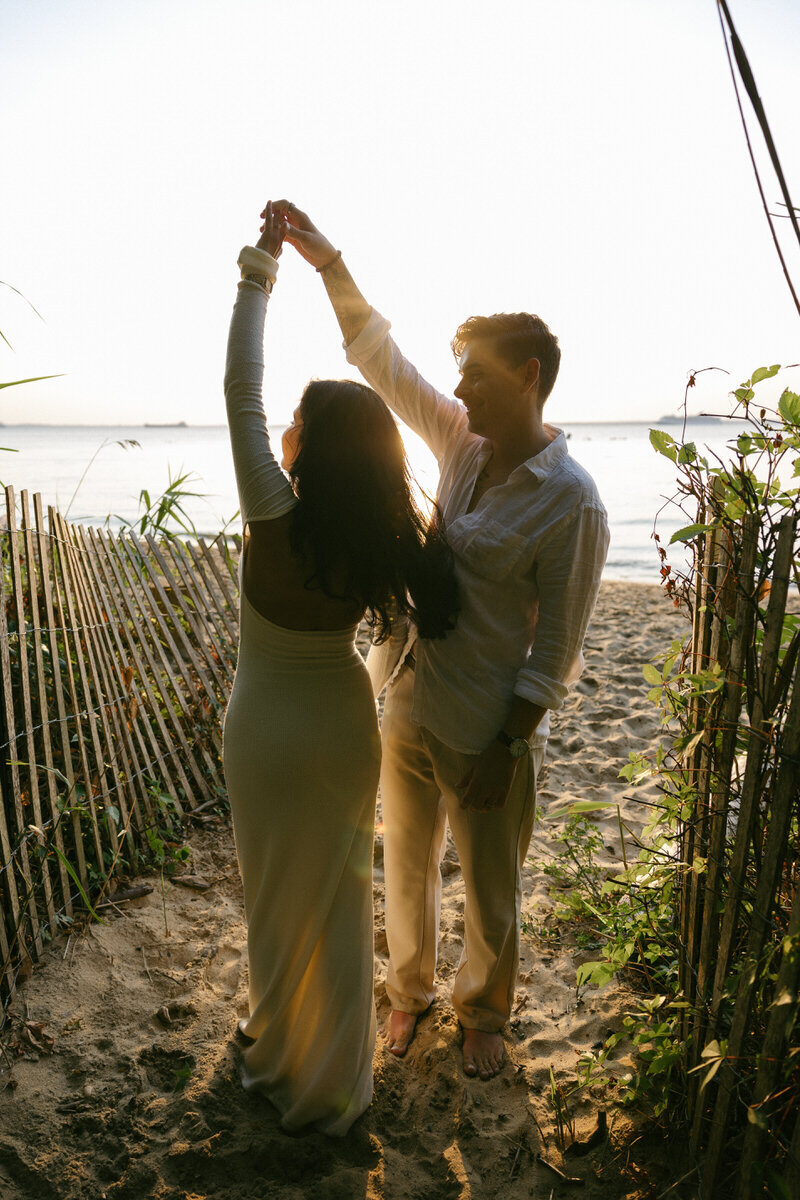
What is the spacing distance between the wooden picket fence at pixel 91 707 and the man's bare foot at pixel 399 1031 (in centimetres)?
111

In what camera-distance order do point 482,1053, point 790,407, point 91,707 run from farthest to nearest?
1. point 91,707
2. point 482,1053
3. point 790,407

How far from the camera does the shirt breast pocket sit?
1.94 m

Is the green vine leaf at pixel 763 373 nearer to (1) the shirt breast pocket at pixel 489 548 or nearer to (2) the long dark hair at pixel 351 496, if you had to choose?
(1) the shirt breast pocket at pixel 489 548

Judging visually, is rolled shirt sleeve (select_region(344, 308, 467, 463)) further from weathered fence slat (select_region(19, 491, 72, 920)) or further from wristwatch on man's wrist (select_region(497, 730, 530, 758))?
weathered fence slat (select_region(19, 491, 72, 920))

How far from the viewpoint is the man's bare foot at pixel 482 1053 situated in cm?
222

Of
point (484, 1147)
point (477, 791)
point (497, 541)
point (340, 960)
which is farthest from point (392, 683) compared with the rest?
point (484, 1147)

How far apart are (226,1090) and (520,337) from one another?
2203mm

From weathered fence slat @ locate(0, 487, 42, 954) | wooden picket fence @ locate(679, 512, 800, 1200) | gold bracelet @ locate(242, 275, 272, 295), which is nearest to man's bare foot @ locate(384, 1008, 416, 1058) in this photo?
wooden picket fence @ locate(679, 512, 800, 1200)

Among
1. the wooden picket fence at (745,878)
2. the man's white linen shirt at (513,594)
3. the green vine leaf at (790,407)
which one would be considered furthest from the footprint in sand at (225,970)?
the green vine leaf at (790,407)

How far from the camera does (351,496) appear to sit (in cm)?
170

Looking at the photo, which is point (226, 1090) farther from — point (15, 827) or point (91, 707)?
point (91, 707)

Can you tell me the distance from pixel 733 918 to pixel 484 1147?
998mm

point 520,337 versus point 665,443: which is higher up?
point 520,337

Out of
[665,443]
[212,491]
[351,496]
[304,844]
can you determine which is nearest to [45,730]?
[304,844]
